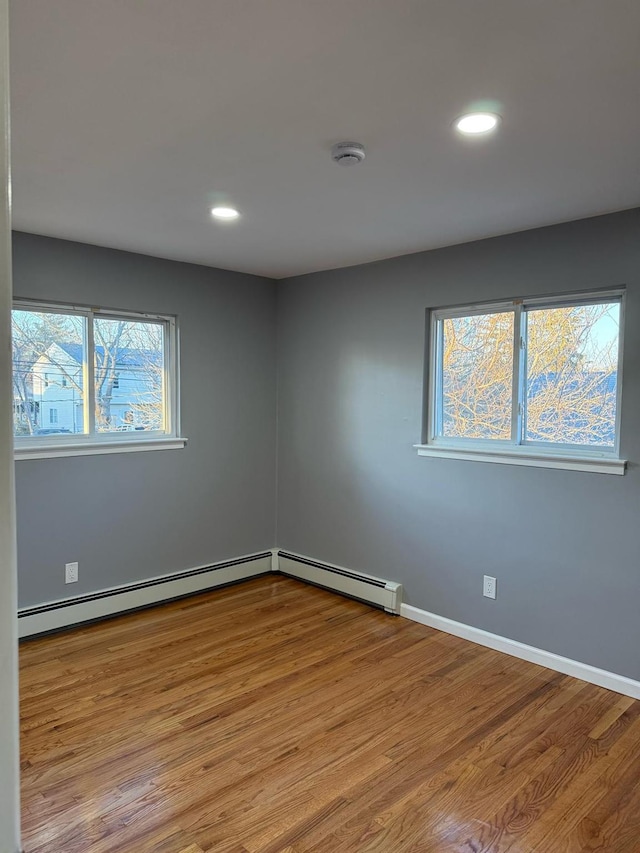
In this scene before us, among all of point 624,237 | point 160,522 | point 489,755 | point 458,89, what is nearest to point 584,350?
point 624,237

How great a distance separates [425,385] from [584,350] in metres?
1.02

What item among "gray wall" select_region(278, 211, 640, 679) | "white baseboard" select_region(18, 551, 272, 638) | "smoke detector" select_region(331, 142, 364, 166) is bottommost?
"white baseboard" select_region(18, 551, 272, 638)

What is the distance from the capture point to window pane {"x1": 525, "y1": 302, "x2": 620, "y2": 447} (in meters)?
3.02

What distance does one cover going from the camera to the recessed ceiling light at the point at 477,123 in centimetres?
191

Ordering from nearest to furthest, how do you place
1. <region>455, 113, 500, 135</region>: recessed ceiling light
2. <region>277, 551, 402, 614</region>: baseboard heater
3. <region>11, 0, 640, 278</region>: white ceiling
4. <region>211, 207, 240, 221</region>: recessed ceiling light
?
<region>11, 0, 640, 278</region>: white ceiling < <region>455, 113, 500, 135</region>: recessed ceiling light < <region>211, 207, 240, 221</region>: recessed ceiling light < <region>277, 551, 402, 614</region>: baseboard heater

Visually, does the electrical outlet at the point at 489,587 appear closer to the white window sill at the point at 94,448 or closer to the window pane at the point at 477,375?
the window pane at the point at 477,375

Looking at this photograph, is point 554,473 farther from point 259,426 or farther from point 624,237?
point 259,426

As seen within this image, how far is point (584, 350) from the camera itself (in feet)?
10.2

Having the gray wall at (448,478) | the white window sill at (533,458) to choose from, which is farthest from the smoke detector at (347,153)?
the white window sill at (533,458)

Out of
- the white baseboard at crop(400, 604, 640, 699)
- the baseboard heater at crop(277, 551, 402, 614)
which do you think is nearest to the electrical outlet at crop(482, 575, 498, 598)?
the white baseboard at crop(400, 604, 640, 699)

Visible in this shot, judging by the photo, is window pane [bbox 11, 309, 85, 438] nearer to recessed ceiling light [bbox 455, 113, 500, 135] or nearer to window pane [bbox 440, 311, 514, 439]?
window pane [bbox 440, 311, 514, 439]

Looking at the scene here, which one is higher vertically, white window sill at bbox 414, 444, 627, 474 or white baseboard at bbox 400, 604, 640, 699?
white window sill at bbox 414, 444, 627, 474

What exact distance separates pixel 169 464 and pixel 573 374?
107 inches

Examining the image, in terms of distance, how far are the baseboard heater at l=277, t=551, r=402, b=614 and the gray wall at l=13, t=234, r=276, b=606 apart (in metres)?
0.30
